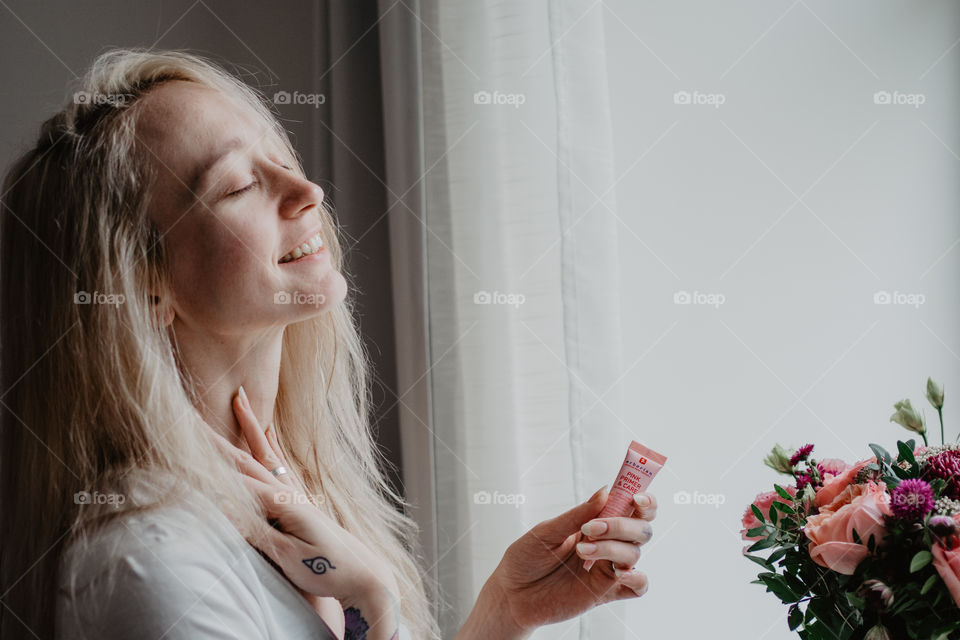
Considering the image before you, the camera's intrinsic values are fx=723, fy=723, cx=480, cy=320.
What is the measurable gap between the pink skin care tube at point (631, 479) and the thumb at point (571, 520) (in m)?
0.02

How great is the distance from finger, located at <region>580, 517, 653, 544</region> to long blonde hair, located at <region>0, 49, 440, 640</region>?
35 cm

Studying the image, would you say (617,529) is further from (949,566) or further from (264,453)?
(264,453)

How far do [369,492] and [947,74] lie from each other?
1150 mm

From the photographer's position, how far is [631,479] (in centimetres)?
80

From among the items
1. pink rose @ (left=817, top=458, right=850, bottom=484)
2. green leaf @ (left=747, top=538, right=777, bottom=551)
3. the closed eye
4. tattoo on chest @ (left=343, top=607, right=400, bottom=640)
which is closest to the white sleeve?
tattoo on chest @ (left=343, top=607, right=400, bottom=640)

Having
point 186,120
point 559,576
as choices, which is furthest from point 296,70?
point 559,576

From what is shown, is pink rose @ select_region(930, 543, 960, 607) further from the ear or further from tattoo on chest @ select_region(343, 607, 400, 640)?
the ear

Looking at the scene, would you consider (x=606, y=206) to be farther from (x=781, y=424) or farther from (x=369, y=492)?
(x=369, y=492)

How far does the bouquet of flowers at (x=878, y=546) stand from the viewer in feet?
2.10

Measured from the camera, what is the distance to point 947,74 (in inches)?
46.9

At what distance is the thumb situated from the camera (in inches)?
33.2

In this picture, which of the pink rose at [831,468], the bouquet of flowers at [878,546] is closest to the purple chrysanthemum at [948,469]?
the bouquet of flowers at [878,546]

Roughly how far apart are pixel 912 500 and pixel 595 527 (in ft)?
1.00

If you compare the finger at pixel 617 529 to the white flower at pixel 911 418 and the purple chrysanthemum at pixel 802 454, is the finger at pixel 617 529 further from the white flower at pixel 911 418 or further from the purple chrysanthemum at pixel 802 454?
the white flower at pixel 911 418
